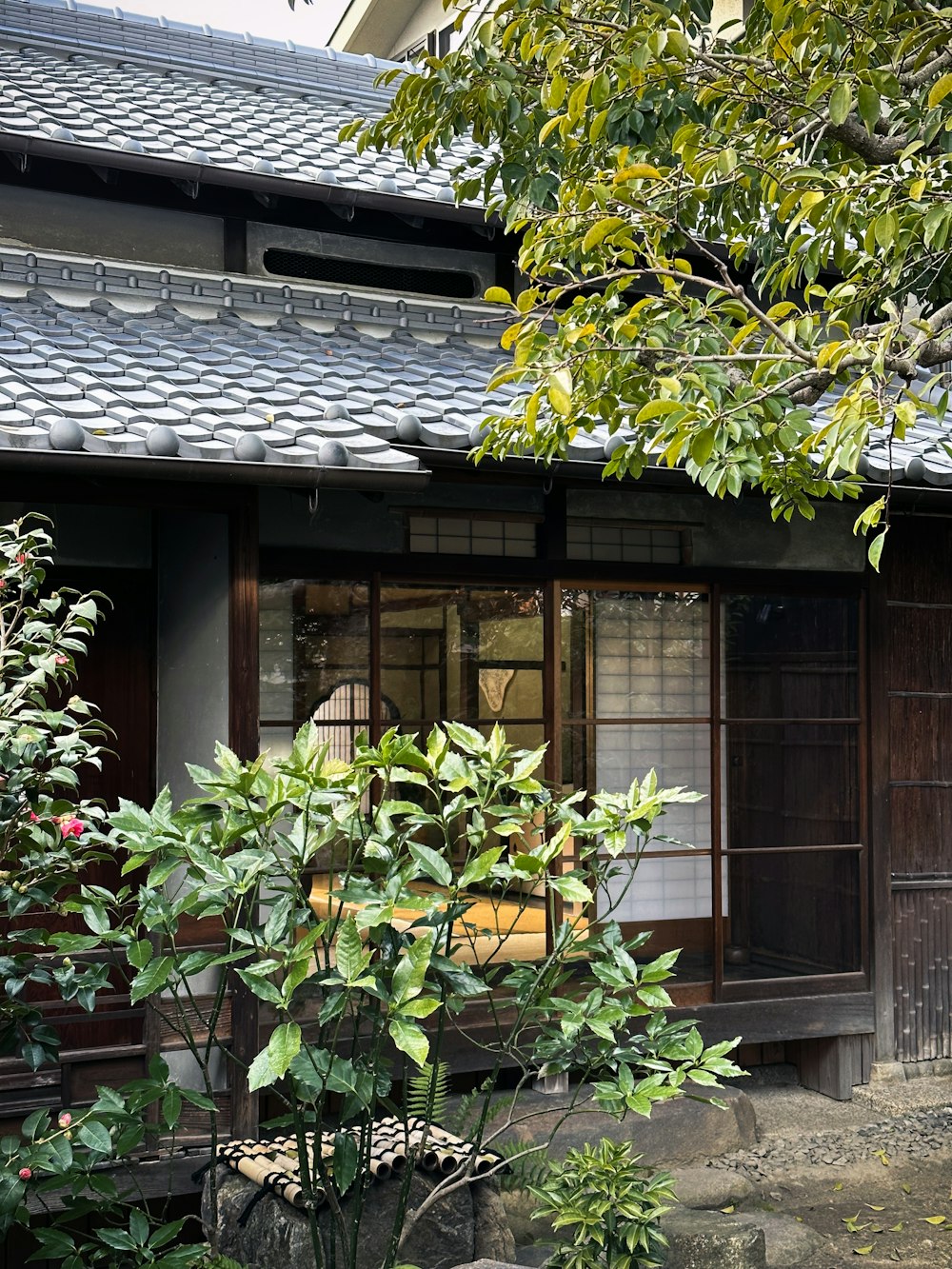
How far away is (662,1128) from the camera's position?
616cm

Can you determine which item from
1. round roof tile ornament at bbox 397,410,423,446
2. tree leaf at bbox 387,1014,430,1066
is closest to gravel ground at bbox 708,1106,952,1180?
round roof tile ornament at bbox 397,410,423,446

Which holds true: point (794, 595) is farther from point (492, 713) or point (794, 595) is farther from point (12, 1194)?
point (12, 1194)

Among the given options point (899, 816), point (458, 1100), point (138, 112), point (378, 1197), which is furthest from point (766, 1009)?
point (138, 112)

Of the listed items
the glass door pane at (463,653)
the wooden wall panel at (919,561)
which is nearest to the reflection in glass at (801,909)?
the wooden wall panel at (919,561)

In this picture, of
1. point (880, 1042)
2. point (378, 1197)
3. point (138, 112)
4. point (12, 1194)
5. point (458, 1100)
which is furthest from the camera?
point (138, 112)

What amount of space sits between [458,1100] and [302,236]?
4.92 metres

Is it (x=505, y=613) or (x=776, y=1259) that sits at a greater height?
(x=505, y=613)

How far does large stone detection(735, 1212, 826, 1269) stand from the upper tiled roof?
5583mm

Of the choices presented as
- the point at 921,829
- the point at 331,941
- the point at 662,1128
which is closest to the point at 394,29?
the point at 921,829

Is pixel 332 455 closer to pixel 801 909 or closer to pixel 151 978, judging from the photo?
pixel 151 978

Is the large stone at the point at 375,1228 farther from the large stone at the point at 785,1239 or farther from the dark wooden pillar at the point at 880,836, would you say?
the dark wooden pillar at the point at 880,836

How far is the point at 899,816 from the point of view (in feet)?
24.6

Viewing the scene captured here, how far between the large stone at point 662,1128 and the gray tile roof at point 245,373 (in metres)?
3.10

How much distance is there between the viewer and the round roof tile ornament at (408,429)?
552 cm
